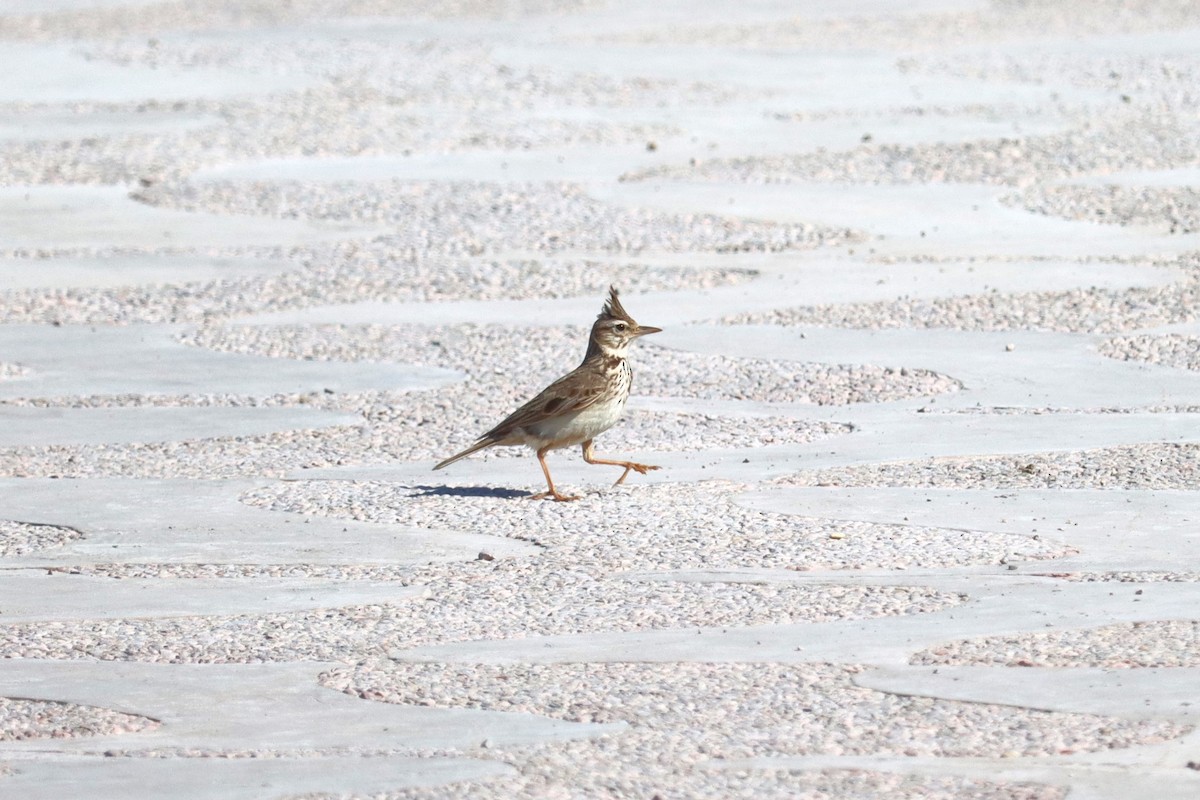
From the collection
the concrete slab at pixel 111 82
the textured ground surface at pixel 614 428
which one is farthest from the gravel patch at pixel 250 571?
the concrete slab at pixel 111 82

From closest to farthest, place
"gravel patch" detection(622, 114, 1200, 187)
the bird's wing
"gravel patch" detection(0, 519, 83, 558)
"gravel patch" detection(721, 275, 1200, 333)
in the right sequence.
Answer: "gravel patch" detection(0, 519, 83, 558), the bird's wing, "gravel patch" detection(721, 275, 1200, 333), "gravel patch" detection(622, 114, 1200, 187)

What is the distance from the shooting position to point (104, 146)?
57.6 feet

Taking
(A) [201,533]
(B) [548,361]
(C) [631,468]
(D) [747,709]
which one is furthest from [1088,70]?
(D) [747,709]

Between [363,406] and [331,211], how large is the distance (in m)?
4.82

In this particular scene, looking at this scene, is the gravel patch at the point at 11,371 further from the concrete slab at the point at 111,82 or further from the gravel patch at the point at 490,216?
the concrete slab at the point at 111,82

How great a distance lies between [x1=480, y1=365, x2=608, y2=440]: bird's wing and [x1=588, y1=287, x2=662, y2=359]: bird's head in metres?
0.20

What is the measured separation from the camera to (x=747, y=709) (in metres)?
6.21

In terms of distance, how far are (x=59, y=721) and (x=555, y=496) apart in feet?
9.99

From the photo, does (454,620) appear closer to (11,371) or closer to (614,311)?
(614,311)

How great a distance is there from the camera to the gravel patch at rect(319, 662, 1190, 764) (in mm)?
5855

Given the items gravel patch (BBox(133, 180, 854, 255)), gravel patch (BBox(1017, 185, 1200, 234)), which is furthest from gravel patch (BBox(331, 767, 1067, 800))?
gravel patch (BBox(1017, 185, 1200, 234))

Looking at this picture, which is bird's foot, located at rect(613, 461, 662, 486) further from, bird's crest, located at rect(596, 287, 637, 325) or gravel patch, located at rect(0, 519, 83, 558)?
gravel patch, located at rect(0, 519, 83, 558)

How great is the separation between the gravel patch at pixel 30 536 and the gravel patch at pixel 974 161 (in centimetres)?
801

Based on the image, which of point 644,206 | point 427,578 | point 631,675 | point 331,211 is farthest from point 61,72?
point 631,675
